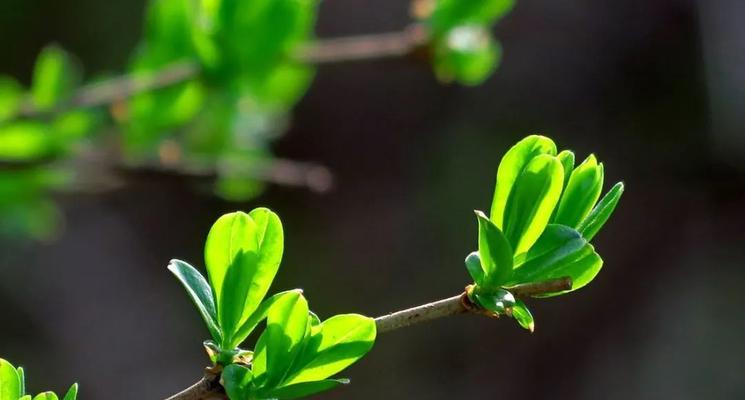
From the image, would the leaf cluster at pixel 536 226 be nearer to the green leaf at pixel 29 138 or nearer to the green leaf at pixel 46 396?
the green leaf at pixel 46 396

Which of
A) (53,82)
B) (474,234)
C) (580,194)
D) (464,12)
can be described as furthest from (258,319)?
(474,234)

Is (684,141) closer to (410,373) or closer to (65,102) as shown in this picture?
(410,373)

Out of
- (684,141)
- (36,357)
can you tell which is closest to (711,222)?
(684,141)

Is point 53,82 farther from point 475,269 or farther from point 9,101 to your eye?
point 475,269

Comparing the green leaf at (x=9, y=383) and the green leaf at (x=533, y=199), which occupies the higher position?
the green leaf at (x=533, y=199)

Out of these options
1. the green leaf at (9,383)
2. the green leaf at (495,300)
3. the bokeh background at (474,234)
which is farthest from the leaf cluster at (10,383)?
the bokeh background at (474,234)

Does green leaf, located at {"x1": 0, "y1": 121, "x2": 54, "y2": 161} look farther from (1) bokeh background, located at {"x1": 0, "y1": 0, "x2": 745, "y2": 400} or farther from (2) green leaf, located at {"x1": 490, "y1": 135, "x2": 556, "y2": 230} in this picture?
(1) bokeh background, located at {"x1": 0, "y1": 0, "x2": 745, "y2": 400}

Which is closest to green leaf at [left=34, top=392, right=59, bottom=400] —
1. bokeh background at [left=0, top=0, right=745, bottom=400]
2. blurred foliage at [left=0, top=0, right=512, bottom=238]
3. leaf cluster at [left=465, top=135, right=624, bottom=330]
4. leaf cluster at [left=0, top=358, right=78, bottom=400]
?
leaf cluster at [left=0, top=358, right=78, bottom=400]

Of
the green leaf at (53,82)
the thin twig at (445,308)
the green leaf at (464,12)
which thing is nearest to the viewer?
the thin twig at (445,308)
